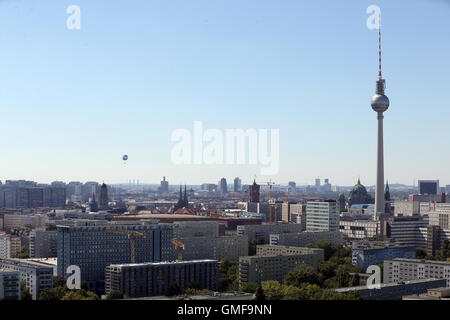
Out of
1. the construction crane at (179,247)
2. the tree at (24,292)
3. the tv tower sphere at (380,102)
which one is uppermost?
the tv tower sphere at (380,102)

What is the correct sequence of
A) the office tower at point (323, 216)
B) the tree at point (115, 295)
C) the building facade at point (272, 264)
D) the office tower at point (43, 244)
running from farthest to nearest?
the office tower at point (323, 216), the office tower at point (43, 244), the building facade at point (272, 264), the tree at point (115, 295)

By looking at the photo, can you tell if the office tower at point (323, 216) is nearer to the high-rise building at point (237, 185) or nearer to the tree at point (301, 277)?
the tree at point (301, 277)

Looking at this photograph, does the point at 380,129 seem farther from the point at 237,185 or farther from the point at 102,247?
the point at 237,185

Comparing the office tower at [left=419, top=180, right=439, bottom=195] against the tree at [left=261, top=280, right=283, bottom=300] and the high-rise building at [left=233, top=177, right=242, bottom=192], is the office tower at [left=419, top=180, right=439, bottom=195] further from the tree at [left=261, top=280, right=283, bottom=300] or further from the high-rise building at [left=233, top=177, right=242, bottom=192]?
the tree at [left=261, top=280, right=283, bottom=300]

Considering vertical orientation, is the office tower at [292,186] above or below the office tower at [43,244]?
above

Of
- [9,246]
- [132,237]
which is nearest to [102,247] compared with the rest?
[132,237]

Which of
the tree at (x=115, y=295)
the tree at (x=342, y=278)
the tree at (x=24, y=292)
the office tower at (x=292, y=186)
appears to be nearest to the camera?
Answer: the tree at (x=115, y=295)

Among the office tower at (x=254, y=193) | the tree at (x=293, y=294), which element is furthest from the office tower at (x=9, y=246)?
the office tower at (x=254, y=193)

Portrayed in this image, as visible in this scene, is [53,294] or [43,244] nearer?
[53,294]
